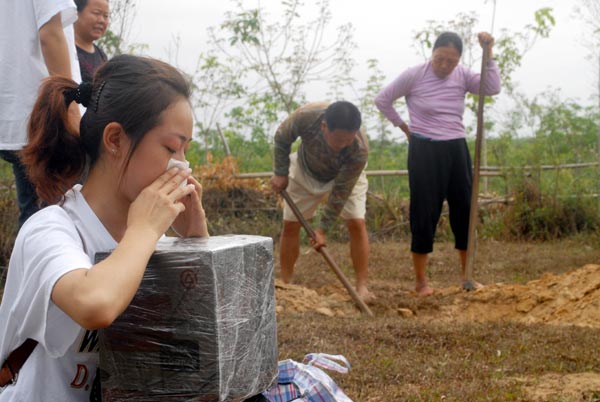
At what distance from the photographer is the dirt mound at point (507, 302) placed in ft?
16.9

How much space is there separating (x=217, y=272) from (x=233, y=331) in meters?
0.14

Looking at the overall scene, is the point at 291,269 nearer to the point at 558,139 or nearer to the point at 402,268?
the point at 402,268

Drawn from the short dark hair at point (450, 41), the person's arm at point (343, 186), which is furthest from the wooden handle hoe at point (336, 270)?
the short dark hair at point (450, 41)

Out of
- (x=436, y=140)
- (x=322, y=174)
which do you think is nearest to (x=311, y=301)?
(x=322, y=174)

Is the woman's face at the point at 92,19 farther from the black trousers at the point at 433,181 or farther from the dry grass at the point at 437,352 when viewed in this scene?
A: the black trousers at the point at 433,181

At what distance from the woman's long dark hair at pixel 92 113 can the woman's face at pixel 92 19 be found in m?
1.86

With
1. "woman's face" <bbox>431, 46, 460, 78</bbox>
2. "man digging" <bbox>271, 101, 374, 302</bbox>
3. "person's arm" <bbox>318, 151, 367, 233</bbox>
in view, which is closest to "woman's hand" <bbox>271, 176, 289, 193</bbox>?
"man digging" <bbox>271, 101, 374, 302</bbox>

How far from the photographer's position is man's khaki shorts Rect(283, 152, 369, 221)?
6.06m

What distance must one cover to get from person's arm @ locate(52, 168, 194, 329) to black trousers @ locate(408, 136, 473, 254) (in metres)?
4.40

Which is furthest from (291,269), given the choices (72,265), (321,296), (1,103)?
(72,265)

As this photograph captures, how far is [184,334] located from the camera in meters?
1.55

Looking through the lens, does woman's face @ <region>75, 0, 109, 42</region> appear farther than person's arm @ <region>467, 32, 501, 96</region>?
No

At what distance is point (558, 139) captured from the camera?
11500mm

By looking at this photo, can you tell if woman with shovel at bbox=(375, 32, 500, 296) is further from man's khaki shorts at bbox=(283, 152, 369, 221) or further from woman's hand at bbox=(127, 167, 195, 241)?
woman's hand at bbox=(127, 167, 195, 241)
